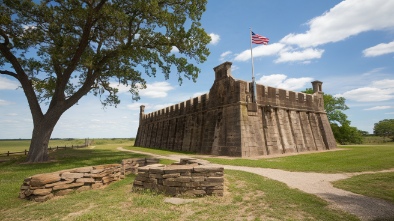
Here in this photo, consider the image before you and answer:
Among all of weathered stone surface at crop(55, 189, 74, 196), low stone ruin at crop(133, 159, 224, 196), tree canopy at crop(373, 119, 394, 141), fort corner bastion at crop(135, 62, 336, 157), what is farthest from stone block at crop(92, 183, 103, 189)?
tree canopy at crop(373, 119, 394, 141)

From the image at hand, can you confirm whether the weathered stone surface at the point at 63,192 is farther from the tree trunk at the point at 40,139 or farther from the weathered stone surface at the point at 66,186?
the tree trunk at the point at 40,139

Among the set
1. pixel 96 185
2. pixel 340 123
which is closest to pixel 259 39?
pixel 96 185

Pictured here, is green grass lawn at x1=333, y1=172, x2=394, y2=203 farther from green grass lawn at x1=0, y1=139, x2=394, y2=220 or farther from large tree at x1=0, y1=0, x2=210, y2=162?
large tree at x1=0, y1=0, x2=210, y2=162

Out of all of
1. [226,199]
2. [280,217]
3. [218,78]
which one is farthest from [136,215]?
[218,78]

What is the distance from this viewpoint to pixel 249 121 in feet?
57.9

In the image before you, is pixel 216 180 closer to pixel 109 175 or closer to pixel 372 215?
pixel 372 215

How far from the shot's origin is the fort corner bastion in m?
17.4

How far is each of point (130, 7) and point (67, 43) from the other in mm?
4816

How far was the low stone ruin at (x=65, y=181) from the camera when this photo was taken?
693 centimetres

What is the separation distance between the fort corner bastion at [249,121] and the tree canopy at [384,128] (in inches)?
2799

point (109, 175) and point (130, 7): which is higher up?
point (130, 7)

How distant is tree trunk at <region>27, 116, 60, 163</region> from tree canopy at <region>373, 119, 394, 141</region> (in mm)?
94621

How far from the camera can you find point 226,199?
614cm

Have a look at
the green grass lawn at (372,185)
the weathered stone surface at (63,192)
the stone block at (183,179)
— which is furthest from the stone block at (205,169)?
the weathered stone surface at (63,192)
